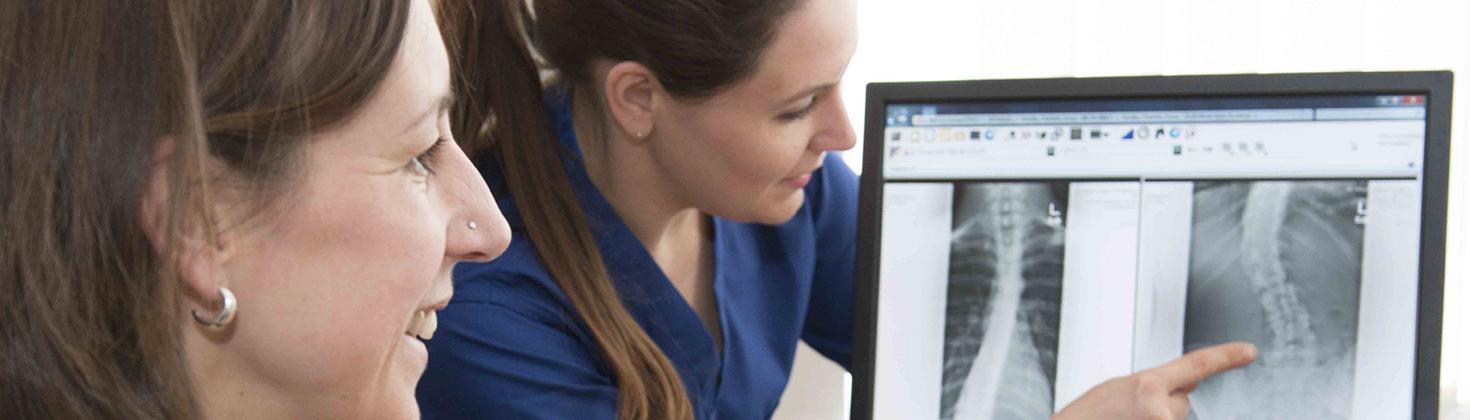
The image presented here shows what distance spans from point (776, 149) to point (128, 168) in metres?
0.65

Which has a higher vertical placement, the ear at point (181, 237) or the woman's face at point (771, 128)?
the woman's face at point (771, 128)

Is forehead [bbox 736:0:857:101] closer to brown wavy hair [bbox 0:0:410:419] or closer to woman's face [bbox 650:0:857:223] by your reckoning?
woman's face [bbox 650:0:857:223]

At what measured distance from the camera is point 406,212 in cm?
70

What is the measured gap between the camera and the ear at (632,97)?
3.87 ft

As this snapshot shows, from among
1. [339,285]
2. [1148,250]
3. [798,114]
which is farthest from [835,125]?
[339,285]

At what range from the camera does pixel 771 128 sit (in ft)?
3.92

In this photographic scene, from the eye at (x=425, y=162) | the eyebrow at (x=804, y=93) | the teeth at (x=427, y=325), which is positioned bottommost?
the teeth at (x=427, y=325)

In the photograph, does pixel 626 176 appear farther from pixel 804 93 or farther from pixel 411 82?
pixel 411 82

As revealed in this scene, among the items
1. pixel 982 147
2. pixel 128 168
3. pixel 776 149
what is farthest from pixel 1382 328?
pixel 128 168

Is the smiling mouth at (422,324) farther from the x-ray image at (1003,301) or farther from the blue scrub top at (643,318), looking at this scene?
the x-ray image at (1003,301)

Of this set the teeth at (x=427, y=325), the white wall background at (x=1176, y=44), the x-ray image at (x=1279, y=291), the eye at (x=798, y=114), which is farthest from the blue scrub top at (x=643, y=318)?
the white wall background at (x=1176, y=44)

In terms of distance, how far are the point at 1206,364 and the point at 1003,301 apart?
0.14 m

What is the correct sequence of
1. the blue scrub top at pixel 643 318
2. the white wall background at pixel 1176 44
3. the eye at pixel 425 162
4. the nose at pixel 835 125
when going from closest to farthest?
1. the eye at pixel 425 162
2. the blue scrub top at pixel 643 318
3. the nose at pixel 835 125
4. the white wall background at pixel 1176 44

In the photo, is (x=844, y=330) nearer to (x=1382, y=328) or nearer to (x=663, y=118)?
(x=663, y=118)
